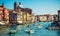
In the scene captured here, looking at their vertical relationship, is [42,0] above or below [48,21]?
above

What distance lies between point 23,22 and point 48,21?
0.52 m

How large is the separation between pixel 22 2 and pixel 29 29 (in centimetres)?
58

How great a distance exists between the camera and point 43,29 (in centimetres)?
458

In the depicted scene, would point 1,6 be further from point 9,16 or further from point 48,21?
point 48,21

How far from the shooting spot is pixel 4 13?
4645mm

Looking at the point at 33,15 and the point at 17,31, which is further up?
the point at 33,15

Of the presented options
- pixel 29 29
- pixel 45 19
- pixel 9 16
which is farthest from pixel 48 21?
pixel 9 16

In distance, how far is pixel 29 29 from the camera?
4.52m

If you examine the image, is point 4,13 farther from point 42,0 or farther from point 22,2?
point 42,0

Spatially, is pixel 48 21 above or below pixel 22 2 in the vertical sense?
below

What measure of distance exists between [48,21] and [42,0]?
45 centimetres

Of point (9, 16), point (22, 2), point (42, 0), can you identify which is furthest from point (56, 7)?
point (9, 16)

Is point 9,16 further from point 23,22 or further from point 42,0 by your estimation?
point 42,0

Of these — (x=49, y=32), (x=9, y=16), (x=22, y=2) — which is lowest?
(x=49, y=32)
